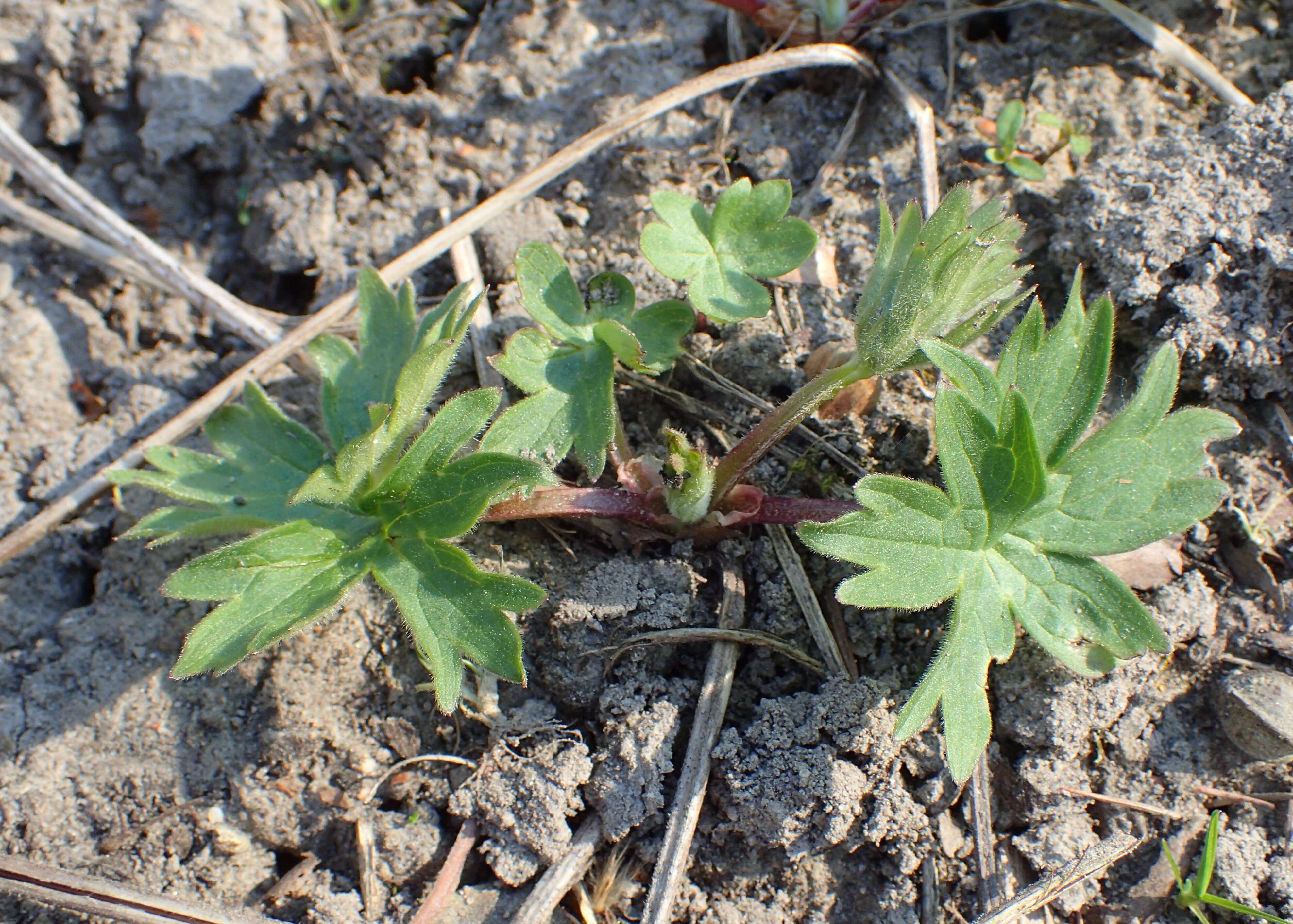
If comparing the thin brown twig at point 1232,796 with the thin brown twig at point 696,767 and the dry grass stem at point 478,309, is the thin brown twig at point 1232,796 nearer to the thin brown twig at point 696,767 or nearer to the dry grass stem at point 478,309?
the thin brown twig at point 696,767

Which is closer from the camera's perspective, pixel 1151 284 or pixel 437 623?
pixel 437 623

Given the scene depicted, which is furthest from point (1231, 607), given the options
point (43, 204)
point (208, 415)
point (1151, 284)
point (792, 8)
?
point (43, 204)

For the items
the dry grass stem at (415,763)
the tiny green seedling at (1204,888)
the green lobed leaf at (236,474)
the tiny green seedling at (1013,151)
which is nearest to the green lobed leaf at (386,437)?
the green lobed leaf at (236,474)

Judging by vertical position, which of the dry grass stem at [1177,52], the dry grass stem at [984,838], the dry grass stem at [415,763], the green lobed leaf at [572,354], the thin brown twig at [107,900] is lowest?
the dry grass stem at [984,838]

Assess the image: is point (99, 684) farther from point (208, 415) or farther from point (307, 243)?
point (307, 243)

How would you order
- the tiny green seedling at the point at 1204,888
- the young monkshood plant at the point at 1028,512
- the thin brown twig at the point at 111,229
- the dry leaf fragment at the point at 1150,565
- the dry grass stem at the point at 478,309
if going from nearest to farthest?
1. the young monkshood plant at the point at 1028,512
2. the tiny green seedling at the point at 1204,888
3. the dry leaf fragment at the point at 1150,565
4. the dry grass stem at the point at 478,309
5. the thin brown twig at the point at 111,229

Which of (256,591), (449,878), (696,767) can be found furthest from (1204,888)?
(256,591)

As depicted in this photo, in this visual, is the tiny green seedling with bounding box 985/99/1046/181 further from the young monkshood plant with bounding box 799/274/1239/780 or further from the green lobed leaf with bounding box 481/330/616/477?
the green lobed leaf with bounding box 481/330/616/477
